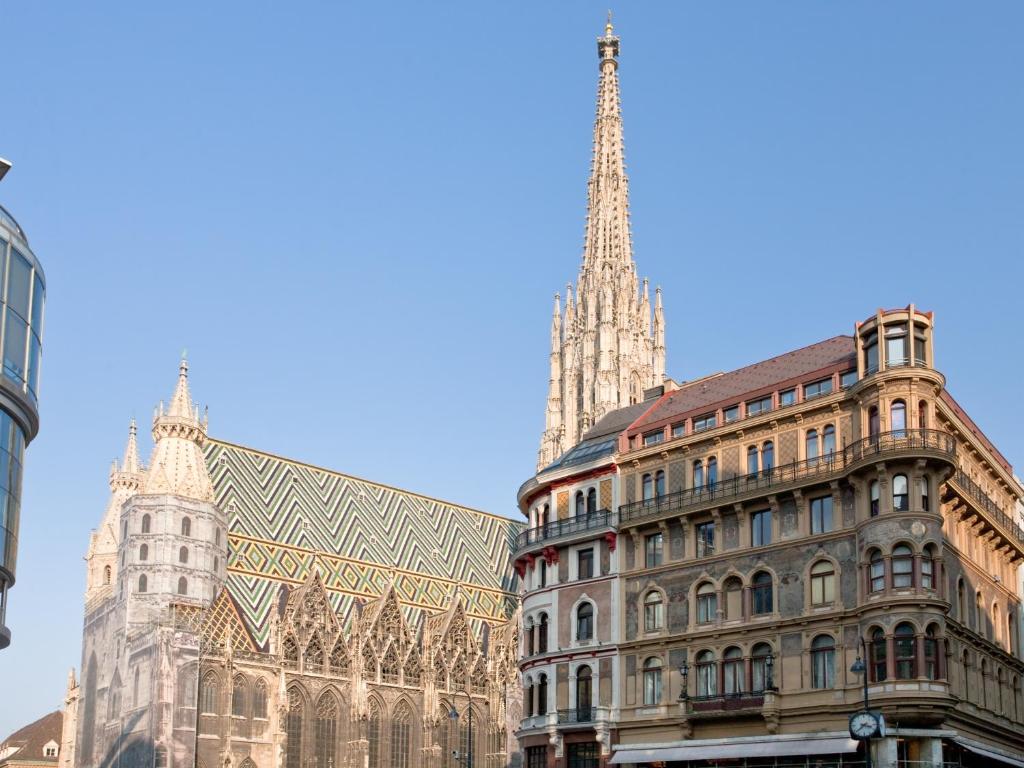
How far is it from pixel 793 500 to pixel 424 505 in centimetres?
7957

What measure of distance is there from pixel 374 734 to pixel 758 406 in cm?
5821

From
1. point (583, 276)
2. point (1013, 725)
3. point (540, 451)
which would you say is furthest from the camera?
point (583, 276)

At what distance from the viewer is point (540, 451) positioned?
119188 mm

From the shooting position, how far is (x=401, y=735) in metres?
99.2

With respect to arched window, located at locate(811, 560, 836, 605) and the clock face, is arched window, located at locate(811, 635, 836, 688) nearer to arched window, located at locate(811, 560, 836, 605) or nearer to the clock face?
arched window, located at locate(811, 560, 836, 605)

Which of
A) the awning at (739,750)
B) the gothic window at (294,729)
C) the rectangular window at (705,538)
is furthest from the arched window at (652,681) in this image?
the gothic window at (294,729)

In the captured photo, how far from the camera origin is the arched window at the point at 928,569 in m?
41.2

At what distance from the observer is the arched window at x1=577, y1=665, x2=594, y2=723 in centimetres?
4912

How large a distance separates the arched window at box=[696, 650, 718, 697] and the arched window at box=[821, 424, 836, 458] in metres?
7.82

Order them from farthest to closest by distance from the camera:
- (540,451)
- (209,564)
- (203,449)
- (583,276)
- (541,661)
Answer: (583,276) → (540,451) → (203,449) → (209,564) → (541,661)

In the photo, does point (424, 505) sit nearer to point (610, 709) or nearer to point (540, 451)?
point (540, 451)

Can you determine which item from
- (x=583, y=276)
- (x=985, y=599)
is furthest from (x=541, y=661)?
(x=583, y=276)

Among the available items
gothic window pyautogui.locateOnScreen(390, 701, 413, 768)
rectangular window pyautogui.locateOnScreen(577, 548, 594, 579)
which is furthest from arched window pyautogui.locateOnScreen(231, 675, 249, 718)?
rectangular window pyautogui.locateOnScreen(577, 548, 594, 579)

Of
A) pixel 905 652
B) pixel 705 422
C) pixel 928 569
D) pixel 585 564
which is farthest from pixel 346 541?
pixel 905 652
